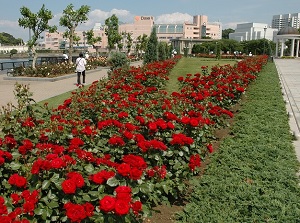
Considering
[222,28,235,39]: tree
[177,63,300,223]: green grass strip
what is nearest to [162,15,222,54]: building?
[222,28,235,39]: tree

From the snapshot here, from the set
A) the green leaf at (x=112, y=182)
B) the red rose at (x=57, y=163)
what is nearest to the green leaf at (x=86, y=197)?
the green leaf at (x=112, y=182)

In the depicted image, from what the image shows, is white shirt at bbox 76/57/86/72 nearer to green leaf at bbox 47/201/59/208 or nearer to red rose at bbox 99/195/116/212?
green leaf at bbox 47/201/59/208

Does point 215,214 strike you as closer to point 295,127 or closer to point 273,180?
point 273,180

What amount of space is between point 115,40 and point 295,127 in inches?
1059

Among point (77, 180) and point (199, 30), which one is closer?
point (77, 180)

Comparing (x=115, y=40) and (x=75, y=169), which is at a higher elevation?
(x=115, y=40)

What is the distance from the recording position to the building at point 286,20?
5881 inches

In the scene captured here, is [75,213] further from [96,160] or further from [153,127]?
[153,127]

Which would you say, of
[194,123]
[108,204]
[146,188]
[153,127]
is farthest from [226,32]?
[108,204]

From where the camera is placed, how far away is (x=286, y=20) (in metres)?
158

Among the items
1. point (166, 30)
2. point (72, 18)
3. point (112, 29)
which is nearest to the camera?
point (72, 18)

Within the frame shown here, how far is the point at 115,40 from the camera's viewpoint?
31703 mm

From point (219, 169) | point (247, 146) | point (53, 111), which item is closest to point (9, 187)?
point (53, 111)

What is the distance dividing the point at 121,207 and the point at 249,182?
7.94ft
